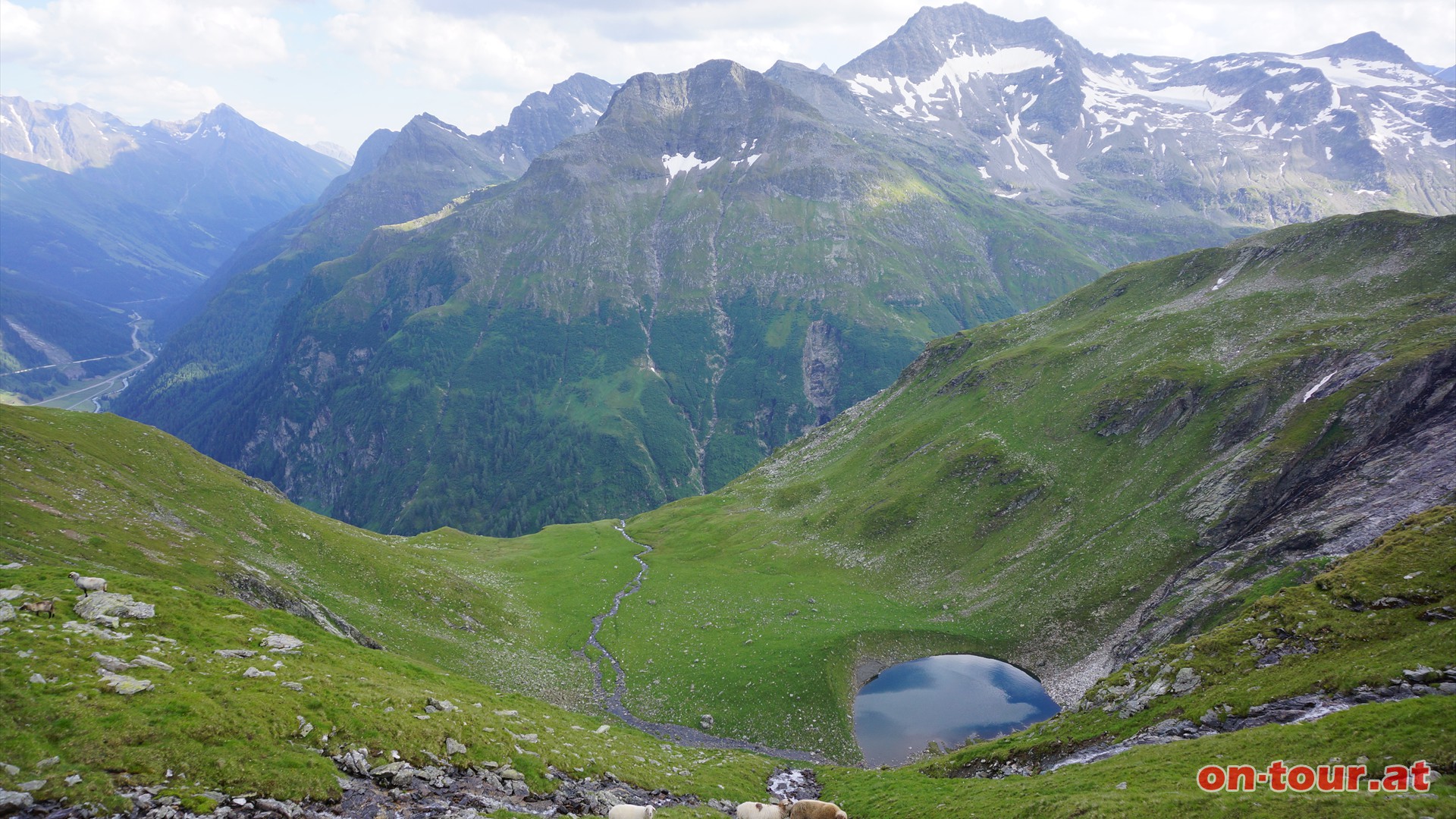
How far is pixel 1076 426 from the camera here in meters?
108

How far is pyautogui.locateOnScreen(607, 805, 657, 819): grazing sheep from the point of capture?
27.5 metres

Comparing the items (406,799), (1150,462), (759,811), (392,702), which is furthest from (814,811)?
(1150,462)

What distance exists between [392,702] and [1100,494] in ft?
302

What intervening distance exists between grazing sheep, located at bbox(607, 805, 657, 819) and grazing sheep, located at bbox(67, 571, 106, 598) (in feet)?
87.3

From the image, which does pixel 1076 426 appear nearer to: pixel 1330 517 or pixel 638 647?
pixel 1330 517

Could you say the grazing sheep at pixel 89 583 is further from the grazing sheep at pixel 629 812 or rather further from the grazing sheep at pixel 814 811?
the grazing sheep at pixel 814 811

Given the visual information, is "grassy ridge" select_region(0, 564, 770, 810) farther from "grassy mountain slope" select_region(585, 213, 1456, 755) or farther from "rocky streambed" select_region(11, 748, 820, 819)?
"grassy mountain slope" select_region(585, 213, 1456, 755)

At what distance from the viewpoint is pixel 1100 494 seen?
308 feet

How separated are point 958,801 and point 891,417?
4767 inches

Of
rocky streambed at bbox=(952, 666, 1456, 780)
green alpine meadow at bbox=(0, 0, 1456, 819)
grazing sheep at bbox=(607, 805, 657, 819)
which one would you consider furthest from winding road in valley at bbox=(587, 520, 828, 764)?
grazing sheep at bbox=(607, 805, 657, 819)

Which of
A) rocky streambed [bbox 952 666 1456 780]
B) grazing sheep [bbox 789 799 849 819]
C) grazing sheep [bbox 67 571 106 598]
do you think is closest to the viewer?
grazing sheep [bbox 789 799 849 819]

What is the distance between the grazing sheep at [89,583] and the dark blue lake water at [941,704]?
60.9m

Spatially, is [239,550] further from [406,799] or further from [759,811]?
[759,811]

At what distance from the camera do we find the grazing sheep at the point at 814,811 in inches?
1161
